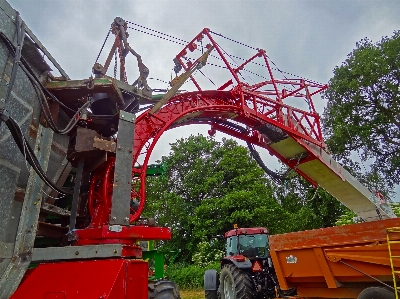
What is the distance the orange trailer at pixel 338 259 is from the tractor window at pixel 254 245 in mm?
3394

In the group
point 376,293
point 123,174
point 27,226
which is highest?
point 123,174

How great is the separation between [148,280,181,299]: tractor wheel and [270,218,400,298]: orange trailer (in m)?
3.00

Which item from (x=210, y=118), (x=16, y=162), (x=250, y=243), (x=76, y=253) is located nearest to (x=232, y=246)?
(x=250, y=243)

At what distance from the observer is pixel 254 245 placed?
10.8 metres

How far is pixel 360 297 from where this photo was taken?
5.39 metres

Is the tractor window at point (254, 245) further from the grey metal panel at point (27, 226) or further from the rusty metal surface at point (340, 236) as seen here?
the grey metal panel at point (27, 226)

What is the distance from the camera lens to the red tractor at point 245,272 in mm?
8862

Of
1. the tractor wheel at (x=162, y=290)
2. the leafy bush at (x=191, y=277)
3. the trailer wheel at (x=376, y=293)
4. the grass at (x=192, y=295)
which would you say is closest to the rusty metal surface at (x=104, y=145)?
the tractor wheel at (x=162, y=290)

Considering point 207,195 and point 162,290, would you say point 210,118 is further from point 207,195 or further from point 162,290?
point 207,195

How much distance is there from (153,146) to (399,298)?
4.55m

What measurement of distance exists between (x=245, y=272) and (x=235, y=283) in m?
0.50

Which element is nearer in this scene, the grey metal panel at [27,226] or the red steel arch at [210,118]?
the grey metal panel at [27,226]

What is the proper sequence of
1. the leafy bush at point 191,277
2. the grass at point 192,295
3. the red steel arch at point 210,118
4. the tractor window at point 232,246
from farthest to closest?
the leafy bush at point 191,277 → the grass at point 192,295 → the tractor window at point 232,246 → the red steel arch at point 210,118

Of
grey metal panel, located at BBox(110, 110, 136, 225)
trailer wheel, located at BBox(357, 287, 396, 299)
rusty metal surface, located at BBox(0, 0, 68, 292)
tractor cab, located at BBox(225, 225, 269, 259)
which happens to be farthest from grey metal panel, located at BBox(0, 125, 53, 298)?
tractor cab, located at BBox(225, 225, 269, 259)
